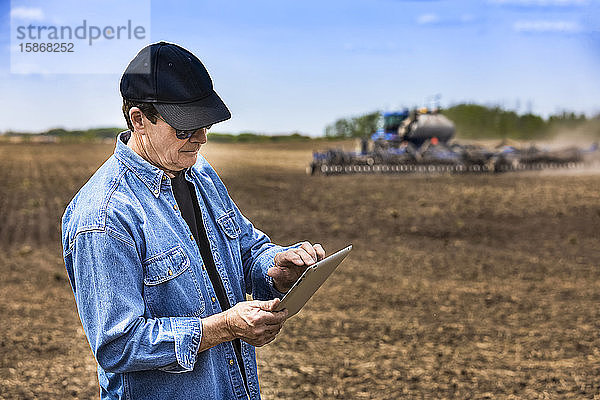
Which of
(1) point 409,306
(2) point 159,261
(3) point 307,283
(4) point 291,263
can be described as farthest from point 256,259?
(1) point 409,306

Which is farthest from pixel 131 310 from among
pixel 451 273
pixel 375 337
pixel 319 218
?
pixel 319 218

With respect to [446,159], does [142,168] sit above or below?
above

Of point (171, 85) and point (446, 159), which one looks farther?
point (446, 159)

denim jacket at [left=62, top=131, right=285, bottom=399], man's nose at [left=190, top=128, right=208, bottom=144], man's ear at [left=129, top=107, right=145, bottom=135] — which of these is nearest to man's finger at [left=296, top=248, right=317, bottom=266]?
denim jacket at [left=62, top=131, right=285, bottom=399]

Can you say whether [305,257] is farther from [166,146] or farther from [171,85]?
[171,85]

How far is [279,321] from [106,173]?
0.64 meters

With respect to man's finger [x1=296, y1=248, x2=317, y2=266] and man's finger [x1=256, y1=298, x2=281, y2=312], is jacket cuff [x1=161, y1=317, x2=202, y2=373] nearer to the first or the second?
man's finger [x1=256, y1=298, x2=281, y2=312]

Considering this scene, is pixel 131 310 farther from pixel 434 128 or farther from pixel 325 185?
pixel 434 128

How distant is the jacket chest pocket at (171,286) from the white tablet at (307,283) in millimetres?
248

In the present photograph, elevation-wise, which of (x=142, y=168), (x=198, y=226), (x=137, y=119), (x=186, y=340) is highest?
(x=137, y=119)

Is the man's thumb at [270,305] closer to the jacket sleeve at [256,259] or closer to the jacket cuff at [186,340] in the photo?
the jacket cuff at [186,340]

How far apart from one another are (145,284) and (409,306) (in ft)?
18.4

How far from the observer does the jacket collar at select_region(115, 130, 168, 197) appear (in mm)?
2057

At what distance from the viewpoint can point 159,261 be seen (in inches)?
77.9
